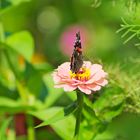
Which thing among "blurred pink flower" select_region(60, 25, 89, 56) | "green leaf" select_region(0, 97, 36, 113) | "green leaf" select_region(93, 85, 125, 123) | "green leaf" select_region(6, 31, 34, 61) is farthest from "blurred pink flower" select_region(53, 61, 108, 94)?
"blurred pink flower" select_region(60, 25, 89, 56)

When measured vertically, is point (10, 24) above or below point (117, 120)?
above

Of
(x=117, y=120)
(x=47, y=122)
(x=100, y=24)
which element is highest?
(x=47, y=122)

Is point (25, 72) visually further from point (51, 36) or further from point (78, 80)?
point (51, 36)

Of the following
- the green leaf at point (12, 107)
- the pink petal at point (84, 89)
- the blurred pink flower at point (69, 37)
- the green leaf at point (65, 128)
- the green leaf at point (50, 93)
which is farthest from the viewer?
the blurred pink flower at point (69, 37)

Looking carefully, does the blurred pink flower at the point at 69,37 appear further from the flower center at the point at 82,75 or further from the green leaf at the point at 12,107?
the flower center at the point at 82,75

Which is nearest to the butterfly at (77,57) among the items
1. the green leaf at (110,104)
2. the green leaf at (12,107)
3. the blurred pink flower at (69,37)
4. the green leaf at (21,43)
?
the green leaf at (110,104)

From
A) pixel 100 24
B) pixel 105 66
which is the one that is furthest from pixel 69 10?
pixel 105 66

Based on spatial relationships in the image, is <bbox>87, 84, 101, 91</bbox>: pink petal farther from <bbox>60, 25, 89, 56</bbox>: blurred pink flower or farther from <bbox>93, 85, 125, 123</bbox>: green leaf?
<bbox>60, 25, 89, 56</bbox>: blurred pink flower

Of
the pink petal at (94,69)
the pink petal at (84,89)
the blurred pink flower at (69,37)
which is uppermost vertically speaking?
the pink petal at (94,69)

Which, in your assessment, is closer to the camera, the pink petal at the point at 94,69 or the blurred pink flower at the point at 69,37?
the pink petal at the point at 94,69
